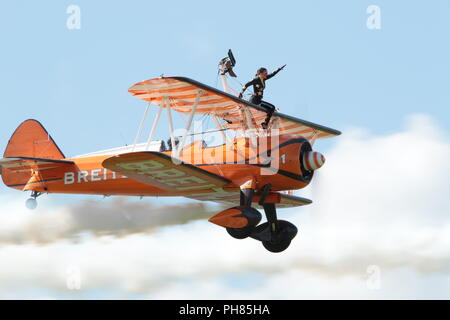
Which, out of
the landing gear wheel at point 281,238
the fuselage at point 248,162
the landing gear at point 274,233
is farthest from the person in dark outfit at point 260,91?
the landing gear wheel at point 281,238

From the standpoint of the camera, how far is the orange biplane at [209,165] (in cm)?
1686

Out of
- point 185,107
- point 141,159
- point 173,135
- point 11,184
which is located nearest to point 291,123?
point 185,107

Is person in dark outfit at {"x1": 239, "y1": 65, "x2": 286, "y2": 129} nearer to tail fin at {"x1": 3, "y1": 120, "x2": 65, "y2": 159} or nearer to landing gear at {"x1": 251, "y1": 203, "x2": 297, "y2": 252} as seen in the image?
landing gear at {"x1": 251, "y1": 203, "x2": 297, "y2": 252}

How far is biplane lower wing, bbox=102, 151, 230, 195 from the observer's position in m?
16.1

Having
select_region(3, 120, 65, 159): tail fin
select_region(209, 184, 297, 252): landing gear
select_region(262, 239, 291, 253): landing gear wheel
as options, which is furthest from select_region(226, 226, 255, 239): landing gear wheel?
select_region(3, 120, 65, 159): tail fin

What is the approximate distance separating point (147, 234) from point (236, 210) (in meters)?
4.18

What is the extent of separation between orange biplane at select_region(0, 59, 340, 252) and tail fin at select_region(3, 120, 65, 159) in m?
0.84

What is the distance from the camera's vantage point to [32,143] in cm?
2084

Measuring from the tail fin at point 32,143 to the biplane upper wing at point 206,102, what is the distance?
3.41 meters

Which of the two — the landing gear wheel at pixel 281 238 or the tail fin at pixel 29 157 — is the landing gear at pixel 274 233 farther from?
the tail fin at pixel 29 157

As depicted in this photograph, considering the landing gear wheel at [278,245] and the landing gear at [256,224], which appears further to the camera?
the landing gear wheel at [278,245]

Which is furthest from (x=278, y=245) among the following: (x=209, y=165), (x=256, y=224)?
(x=209, y=165)

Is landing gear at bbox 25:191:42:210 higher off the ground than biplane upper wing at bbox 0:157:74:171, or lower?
lower

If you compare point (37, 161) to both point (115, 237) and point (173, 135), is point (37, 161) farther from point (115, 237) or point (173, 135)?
point (173, 135)
